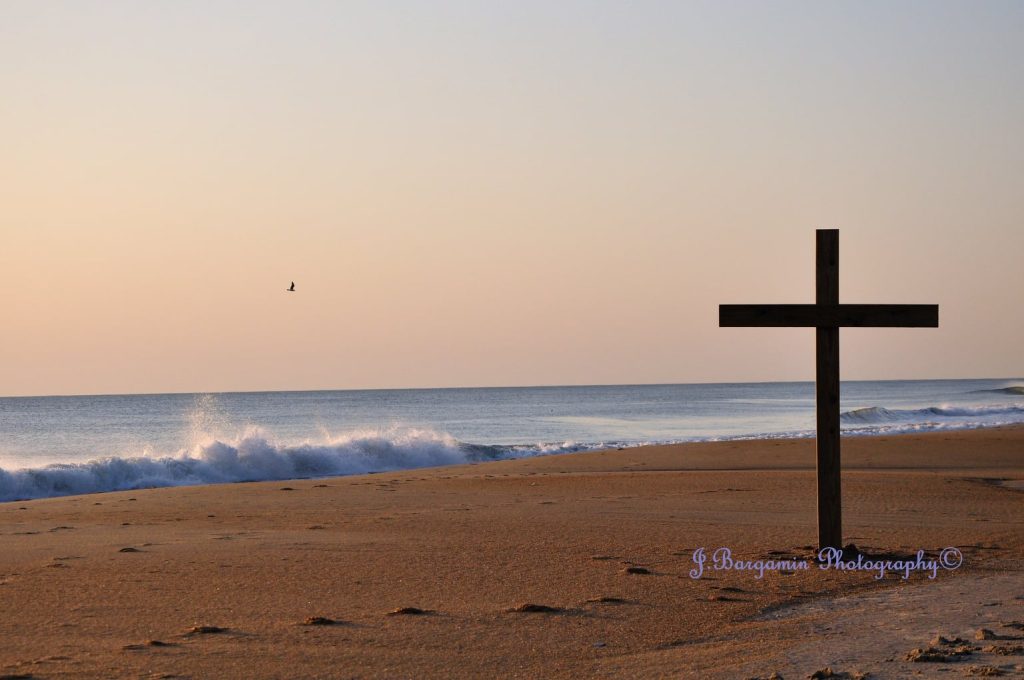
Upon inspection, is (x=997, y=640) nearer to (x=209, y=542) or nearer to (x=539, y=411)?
(x=209, y=542)

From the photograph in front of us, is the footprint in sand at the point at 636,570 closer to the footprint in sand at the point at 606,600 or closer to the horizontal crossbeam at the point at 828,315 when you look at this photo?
the footprint in sand at the point at 606,600

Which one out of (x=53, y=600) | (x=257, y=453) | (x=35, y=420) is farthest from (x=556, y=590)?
(x=35, y=420)

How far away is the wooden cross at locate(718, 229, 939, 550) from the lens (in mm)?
10555

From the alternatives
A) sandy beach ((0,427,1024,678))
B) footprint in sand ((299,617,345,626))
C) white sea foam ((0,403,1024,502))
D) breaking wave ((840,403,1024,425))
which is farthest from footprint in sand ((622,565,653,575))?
breaking wave ((840,403,1024,425))

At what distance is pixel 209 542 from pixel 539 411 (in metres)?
78.2

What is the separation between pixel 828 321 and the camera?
10555mm

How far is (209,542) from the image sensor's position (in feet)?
40.4

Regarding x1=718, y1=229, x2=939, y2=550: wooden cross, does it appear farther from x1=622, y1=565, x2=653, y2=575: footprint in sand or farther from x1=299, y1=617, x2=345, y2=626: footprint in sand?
x1=299, y1=617, x2=345, y2=626: footprint in sand

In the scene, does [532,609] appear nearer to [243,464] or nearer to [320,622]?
[320,622]

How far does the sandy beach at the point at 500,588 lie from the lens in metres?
6.99

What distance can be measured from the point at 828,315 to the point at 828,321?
0.06 m

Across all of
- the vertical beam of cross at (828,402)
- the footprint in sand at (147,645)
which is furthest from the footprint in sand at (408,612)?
the vertical beam of cross at (828,402)

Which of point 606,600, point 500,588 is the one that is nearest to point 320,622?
point 500,588

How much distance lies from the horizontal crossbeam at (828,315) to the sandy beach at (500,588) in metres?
2.33
